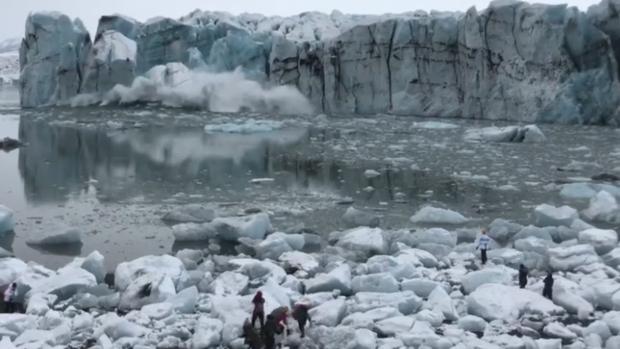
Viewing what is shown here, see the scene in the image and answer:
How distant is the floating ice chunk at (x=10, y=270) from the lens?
640 cm

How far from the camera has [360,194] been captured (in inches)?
455

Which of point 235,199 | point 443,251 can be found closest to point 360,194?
point 235,199

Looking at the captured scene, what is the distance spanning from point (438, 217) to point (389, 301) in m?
3.77

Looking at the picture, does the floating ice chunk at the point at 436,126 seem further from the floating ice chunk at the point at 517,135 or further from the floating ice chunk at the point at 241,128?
the floating ice chunk at the point at 241,128

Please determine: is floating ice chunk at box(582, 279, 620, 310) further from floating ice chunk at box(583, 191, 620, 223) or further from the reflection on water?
the reflection on water

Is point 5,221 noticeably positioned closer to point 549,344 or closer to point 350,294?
point 350,294

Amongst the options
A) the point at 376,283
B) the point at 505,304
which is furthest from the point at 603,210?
the point at 376,283

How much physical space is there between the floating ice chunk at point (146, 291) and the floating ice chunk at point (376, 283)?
5.56ft

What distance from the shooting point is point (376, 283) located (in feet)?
20.5

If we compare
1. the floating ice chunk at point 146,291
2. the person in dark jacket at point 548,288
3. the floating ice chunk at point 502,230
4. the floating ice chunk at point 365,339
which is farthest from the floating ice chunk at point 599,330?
the floating ice chunk at point 146,291

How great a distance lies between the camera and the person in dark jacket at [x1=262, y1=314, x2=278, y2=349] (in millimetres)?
5074

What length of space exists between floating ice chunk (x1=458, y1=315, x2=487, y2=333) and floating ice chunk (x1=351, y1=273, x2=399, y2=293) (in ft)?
2.79

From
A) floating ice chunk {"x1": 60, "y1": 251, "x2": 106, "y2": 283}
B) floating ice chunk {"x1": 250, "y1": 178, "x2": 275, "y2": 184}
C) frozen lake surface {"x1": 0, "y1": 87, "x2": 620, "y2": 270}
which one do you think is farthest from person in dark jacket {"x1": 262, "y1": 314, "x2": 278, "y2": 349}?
floating ice chunk {"x1": 250, "y1": 178, "x2": 275, "y2": 184}

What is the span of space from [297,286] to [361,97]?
843 inches
